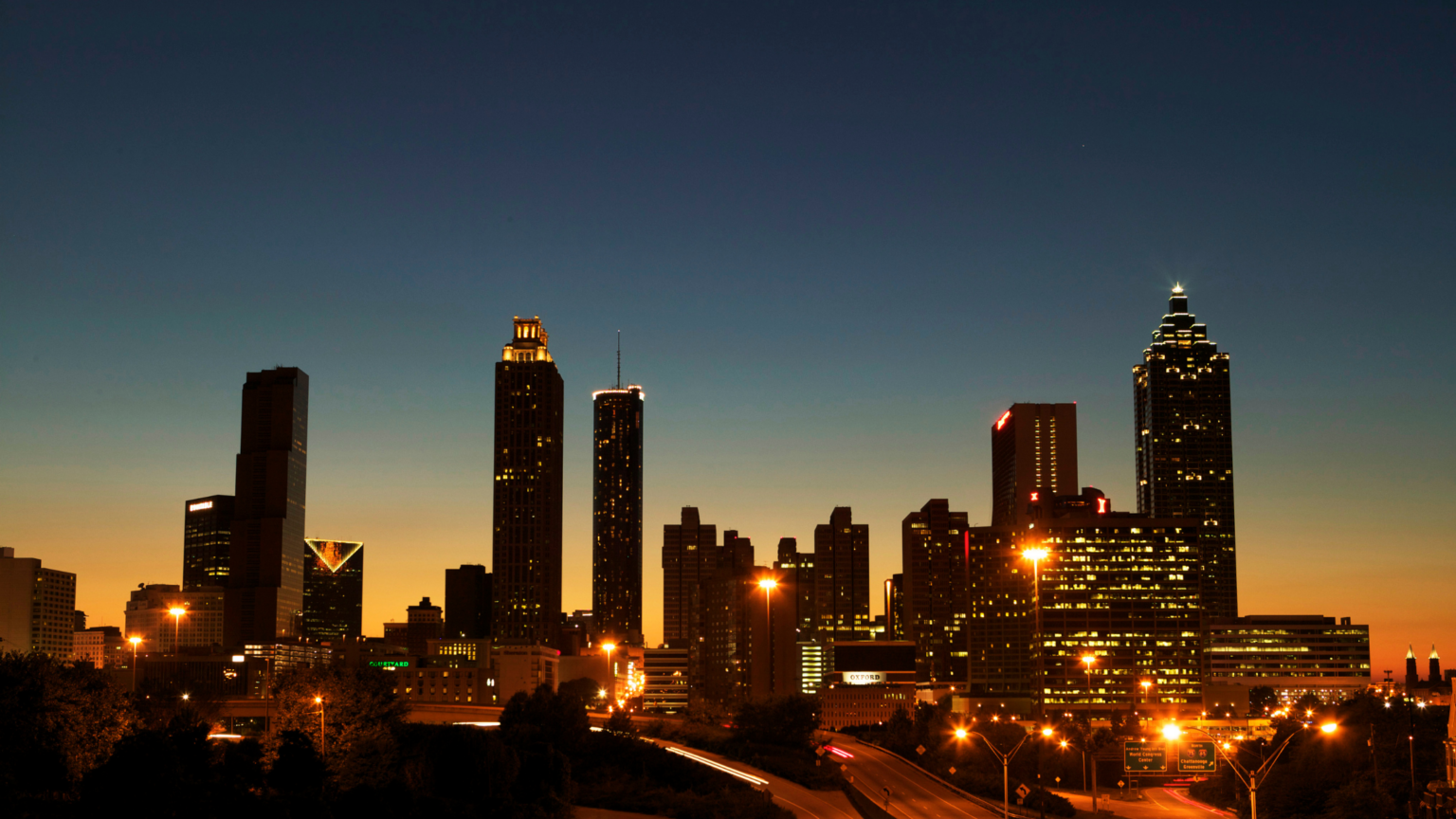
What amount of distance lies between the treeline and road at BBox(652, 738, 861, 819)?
399cm

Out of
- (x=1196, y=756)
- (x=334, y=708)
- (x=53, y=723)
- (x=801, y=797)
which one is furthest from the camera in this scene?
(x=801, y=797)

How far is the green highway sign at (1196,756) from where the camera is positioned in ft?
238

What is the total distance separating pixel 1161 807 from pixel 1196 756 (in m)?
49.0

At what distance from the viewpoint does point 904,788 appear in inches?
5044

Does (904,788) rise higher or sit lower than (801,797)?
lower

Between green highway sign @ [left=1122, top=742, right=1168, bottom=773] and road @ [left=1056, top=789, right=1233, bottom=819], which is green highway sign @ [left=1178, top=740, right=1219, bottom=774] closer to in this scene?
green highway sign @ [left=1122, top=742, right=1168, bottom=773]

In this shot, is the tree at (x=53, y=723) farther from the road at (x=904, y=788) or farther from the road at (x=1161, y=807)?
the road at (x=1161, y=807)

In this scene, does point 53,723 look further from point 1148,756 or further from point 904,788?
point 904,788

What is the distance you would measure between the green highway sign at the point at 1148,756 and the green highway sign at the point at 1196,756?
119 cm

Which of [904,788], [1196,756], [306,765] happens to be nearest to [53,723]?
[306,765]

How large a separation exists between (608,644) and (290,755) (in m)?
98.0

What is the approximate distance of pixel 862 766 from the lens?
146250mm

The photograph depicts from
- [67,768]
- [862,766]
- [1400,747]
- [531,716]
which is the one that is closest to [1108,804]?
[1400,747]

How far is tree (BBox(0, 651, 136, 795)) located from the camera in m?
64.6
